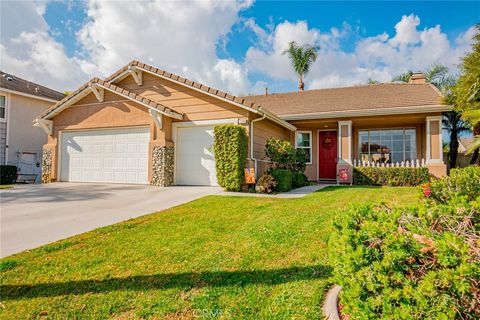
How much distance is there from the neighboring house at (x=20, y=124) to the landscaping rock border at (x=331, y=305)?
772 inches

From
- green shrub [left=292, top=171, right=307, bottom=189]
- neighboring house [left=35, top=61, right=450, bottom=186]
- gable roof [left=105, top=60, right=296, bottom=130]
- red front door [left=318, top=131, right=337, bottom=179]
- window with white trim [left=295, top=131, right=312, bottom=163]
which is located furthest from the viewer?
window with white trim [left=295, top=131, right=312, bottom=163]

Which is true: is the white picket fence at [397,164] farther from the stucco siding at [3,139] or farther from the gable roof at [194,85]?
the stucco siding at [3,139]

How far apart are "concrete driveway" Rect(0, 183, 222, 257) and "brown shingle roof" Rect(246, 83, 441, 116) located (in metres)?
8.53

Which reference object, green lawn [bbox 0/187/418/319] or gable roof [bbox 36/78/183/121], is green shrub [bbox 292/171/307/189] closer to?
gable roof [bbox 36/78/183/121]

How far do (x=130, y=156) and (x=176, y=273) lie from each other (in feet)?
29.3

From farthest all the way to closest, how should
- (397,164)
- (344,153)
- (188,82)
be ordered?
1. (344,153)
2. (397,164)
3. (188,82)

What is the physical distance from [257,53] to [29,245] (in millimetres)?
15749

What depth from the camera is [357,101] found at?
1396 centimetres

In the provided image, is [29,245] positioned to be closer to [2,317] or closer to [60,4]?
[2,317]

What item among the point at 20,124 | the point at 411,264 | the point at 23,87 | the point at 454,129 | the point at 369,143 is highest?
the point at 23,87

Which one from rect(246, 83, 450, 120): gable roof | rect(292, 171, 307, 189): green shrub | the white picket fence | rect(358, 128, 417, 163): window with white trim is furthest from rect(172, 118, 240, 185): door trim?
rect(358, 128, 417, 163): window with white trim

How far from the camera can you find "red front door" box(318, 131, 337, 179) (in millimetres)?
14477

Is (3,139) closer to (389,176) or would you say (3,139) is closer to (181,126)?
(181,126)

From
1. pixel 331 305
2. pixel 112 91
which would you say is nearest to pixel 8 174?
pixel 112 91
